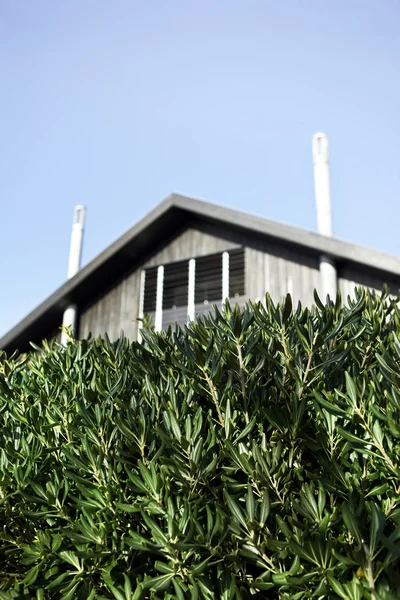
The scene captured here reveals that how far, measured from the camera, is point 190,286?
16.5m

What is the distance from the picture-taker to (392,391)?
9.04ft

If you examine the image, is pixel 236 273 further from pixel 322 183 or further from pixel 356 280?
pixel 322 183

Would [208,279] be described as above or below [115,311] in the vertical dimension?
above

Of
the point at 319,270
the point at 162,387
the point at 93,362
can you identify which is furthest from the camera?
the point at 319,270

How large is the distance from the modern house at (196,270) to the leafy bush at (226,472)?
1009 centimetres

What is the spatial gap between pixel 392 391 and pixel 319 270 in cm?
1219

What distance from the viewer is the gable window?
627 inches

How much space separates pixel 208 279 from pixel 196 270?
0.59m

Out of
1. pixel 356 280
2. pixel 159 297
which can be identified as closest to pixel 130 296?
pixel 159 297

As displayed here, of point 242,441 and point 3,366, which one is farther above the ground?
point 3,366

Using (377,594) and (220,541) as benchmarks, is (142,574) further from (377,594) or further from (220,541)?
(377,594)

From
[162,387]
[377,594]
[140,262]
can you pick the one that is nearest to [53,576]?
[162,387]

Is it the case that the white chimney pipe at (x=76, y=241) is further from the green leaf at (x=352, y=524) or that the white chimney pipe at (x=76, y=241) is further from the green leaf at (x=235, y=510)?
the green leaf at (x=352, y=524)

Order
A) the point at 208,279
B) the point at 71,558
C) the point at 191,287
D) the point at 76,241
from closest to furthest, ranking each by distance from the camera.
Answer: the point at 71,558 < the point at 208,279 < the point at 191,287 < the point at 76,241
